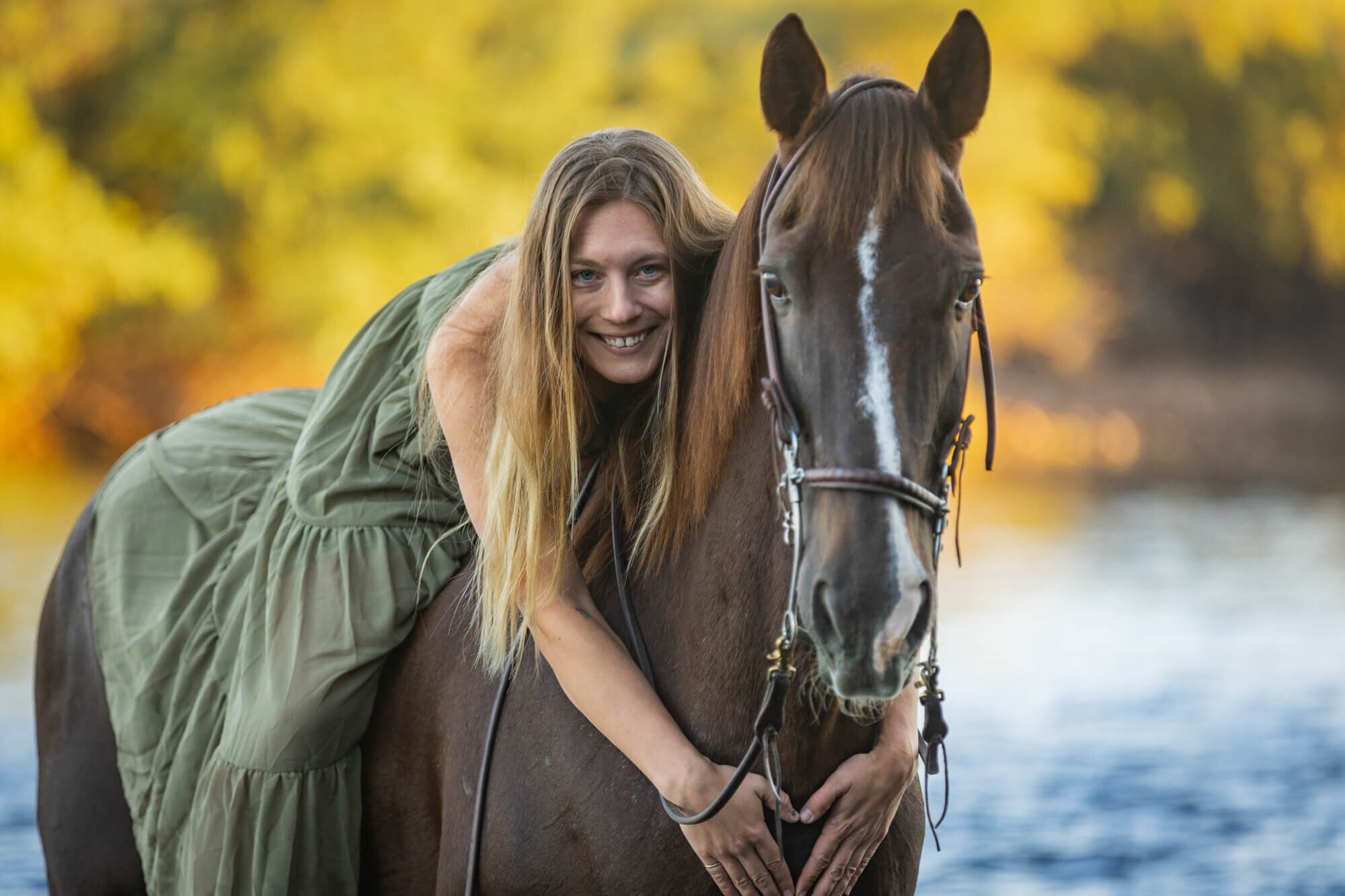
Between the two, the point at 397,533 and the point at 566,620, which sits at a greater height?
the point at 397,533

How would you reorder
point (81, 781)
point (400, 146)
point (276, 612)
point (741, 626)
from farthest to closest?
point (400, 146), point (81, 781), point (276, 612), point (741, 626)

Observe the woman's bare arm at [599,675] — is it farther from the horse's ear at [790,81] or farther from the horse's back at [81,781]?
the horse's back at [81,781]

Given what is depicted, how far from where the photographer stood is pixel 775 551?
5.76 feet

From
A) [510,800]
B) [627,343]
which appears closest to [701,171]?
[627,343]

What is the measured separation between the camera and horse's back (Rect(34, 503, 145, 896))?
105 inches

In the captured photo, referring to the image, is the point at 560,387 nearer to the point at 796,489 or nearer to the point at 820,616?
the point at 796,489

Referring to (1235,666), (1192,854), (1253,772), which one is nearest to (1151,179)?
(1235,666)

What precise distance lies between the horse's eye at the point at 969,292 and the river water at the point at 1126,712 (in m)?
4.47

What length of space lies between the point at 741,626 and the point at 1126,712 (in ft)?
21.8

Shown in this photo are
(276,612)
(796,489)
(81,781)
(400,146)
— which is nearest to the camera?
(796,489)

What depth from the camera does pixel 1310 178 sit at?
18.9 meters

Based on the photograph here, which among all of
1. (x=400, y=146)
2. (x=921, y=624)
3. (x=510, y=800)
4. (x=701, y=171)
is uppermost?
(x=400, y=146)

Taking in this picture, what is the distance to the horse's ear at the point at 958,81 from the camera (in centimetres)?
167

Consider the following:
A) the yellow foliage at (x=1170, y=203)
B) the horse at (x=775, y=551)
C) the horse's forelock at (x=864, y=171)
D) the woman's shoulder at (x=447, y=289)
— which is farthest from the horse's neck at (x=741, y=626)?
the yellow foliage at (x=1170, y=203)
